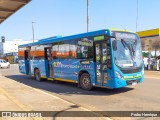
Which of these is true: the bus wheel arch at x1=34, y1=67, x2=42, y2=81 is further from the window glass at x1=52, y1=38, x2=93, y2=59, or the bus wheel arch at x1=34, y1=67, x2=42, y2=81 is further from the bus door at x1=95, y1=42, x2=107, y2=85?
the bus door at x1=95, y1=42, x2=107, y2=85

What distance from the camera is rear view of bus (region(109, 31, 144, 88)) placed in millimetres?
11273

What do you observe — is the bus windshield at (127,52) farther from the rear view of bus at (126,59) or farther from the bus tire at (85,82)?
the bus tire at (85,82)

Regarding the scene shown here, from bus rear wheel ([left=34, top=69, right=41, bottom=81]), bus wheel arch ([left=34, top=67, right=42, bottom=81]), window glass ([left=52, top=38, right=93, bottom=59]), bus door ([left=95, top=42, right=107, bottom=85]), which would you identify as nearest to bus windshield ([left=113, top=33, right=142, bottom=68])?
bus door ([left=95, top=42, right=107, bottom=85])

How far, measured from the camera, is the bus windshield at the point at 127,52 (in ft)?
37.6

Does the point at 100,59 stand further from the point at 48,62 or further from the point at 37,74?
the point at 37,74

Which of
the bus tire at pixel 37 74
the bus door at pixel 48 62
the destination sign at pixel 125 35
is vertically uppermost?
the destination sign at pixel 125 35

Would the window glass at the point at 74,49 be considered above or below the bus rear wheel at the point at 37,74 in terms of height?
above

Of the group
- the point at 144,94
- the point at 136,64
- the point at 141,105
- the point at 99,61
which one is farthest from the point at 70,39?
the point at 141,105

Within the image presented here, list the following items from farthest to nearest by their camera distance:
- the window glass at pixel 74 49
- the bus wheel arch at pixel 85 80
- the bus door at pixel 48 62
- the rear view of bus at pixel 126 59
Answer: the bus door at pixel 48 62 < the bus wheel arch at pixel 85 80 < the window glass at pixel 74 49 < the rear view of bus at pixel 126 59

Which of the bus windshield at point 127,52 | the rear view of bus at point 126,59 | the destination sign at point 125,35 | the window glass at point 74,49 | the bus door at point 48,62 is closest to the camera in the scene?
the rear view of bus at point 126,59

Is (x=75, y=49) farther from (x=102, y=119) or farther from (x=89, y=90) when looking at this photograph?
(x=102, y=119)

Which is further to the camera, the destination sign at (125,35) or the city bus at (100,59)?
the destination sign at (125,35)

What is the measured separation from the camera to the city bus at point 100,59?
447 inches

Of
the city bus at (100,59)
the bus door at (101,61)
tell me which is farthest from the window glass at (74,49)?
the bus door at (101,61)
